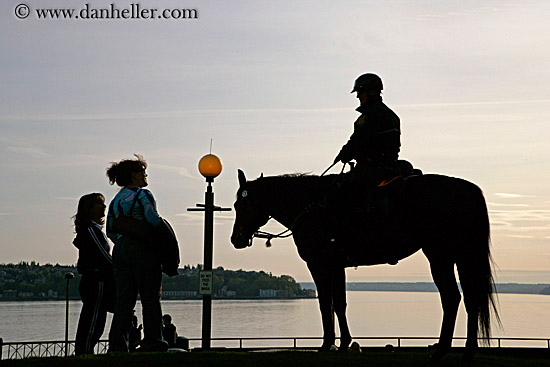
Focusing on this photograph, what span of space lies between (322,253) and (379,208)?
1.26 metres

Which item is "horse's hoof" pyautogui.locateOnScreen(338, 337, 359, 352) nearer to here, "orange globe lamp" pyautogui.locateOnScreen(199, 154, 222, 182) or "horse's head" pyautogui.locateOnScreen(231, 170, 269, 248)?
"horse's head" pyautogui.locateOnScreen(231, 170, 269, 248)

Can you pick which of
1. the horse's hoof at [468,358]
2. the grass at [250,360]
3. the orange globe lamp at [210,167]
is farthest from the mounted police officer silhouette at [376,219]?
the orange globe lamp at [210,167]

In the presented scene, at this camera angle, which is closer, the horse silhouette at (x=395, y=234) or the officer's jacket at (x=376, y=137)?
the horse silhouette at (x=395, y=234)

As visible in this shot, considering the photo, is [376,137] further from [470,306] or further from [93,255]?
[93,255]

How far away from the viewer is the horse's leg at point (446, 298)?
10.3m

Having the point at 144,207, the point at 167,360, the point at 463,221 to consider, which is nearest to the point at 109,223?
the point at 144,207

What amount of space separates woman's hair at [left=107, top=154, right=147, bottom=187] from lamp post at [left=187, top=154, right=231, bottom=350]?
4292mm

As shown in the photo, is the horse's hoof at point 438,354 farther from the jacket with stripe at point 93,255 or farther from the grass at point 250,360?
the jacket with stripe at point 93,255

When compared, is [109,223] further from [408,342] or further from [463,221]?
[408,342]

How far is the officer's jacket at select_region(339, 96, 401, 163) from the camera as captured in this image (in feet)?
37.4

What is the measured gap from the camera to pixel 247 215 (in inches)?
505

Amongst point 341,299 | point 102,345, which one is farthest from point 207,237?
point 102,345

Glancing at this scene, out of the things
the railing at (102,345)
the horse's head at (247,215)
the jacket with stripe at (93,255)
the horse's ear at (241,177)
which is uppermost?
the horse's ear at (241,177)

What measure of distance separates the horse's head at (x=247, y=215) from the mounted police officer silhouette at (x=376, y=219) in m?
0.02
